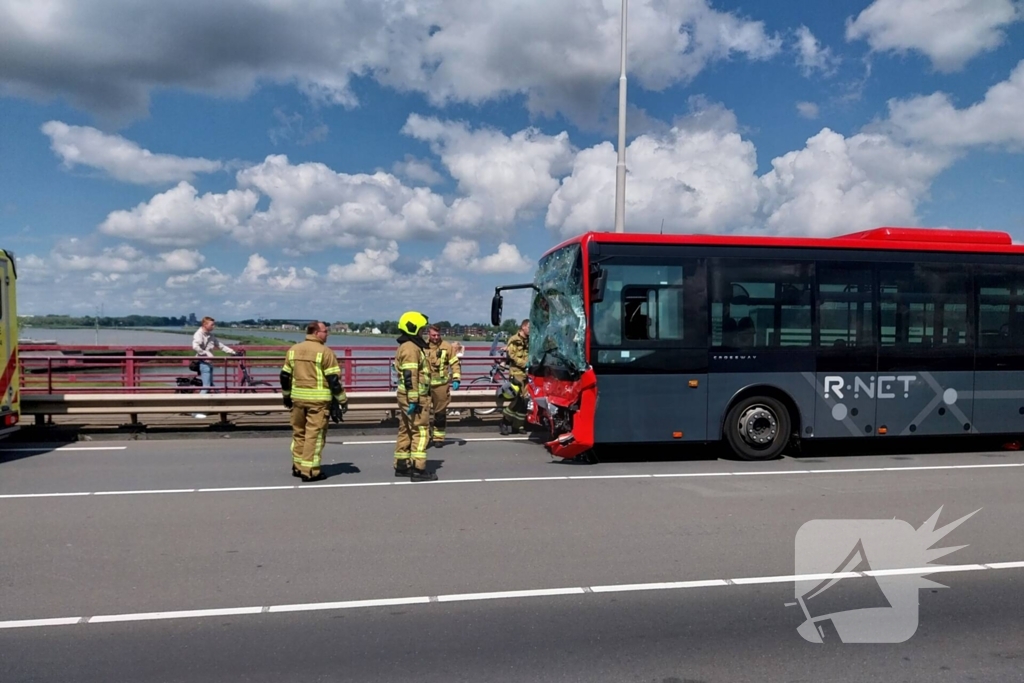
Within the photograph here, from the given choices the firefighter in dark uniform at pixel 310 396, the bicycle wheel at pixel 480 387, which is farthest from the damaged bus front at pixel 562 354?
the bicycle wheel at pixel 480 387

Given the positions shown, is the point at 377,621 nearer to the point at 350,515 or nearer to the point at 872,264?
the point at 350,515

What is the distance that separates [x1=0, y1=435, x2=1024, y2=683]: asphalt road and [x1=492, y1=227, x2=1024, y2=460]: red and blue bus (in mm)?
1041

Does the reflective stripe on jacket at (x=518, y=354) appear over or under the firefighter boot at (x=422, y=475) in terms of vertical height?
over

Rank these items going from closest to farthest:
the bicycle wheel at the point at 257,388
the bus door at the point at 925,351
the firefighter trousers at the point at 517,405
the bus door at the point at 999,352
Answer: the bus door at the point at 925,351 < the bus door at the point at 999,352 < the firefighter trousers at the point at 517,405 < the bicycle wheel at the point at 257,388

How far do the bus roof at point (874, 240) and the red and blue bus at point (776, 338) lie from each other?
2 cm

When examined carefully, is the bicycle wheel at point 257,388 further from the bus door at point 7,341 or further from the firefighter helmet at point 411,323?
the firefighter helmet at point 411,323

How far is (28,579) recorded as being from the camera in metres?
5.59

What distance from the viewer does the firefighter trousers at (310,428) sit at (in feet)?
29.5

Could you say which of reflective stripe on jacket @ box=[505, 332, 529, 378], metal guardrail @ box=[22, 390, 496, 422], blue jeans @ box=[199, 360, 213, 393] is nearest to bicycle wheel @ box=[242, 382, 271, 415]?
blue jeans @ box=[199, 360, 213, 393]

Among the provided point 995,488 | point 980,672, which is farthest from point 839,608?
Answer: point 995,488

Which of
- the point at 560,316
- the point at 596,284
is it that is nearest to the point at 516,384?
the point at 560,316

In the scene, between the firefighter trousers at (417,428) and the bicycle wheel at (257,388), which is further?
the bicycle wheel at (257,388)

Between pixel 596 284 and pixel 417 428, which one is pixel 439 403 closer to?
pixel 417 428

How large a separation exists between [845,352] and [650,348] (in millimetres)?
2858
